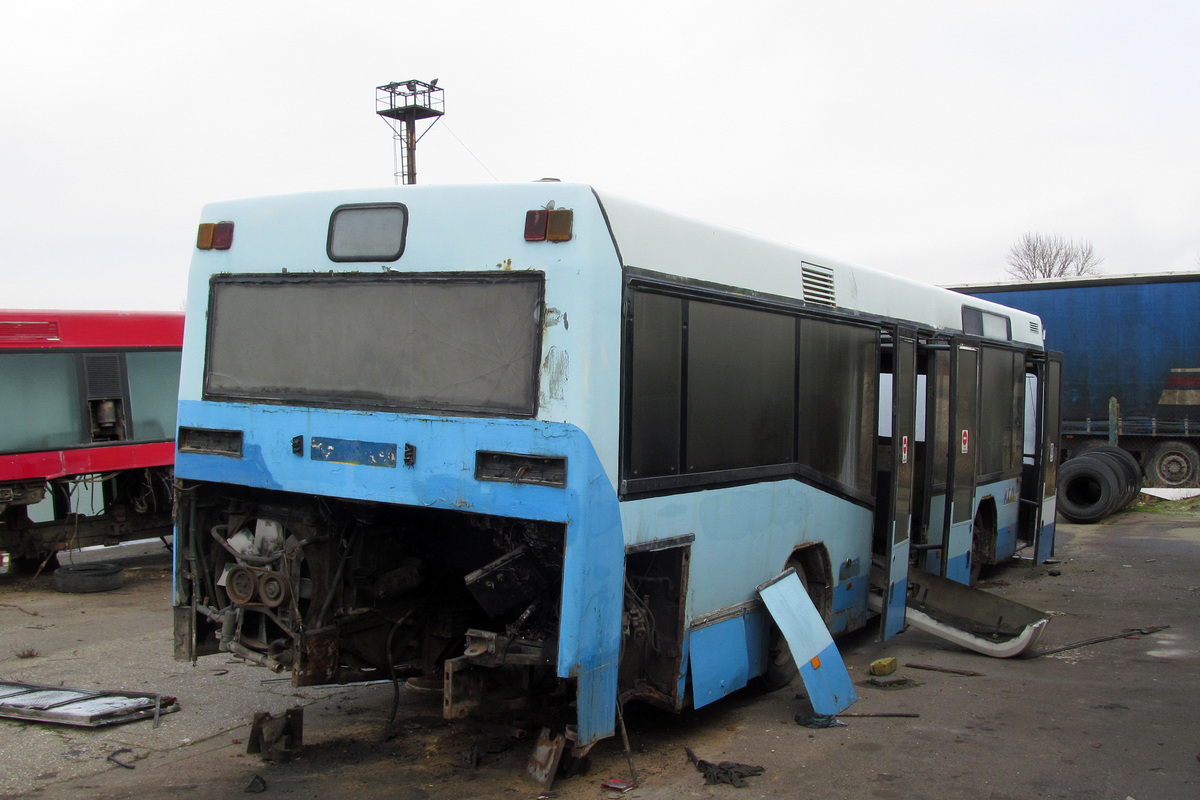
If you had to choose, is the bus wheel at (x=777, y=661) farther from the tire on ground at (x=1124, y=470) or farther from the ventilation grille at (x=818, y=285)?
the tire on ground at (x=1124, y=470)

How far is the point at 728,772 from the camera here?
5137 millimetres

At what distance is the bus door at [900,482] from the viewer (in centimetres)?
746

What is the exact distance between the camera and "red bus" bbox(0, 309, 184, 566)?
34.4 ft

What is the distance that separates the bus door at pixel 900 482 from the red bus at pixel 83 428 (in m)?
8.21

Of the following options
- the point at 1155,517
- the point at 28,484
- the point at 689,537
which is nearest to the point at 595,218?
the point at 689,537

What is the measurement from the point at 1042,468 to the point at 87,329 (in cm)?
1082

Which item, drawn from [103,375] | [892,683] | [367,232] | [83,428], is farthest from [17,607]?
[892,683]

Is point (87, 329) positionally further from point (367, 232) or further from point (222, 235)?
point (367, 232)

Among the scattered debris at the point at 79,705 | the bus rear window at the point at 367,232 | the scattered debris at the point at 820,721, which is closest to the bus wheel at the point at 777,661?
the scattered debris at the point at 820,721

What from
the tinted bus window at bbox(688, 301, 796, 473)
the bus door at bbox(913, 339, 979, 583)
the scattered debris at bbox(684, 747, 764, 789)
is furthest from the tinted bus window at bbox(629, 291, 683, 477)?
the bus door at bbox(913, 339, 979, 583)

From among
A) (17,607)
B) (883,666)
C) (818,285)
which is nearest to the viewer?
(818,285)

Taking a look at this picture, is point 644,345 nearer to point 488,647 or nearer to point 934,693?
point 488,647

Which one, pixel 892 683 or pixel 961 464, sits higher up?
pixel 961 464

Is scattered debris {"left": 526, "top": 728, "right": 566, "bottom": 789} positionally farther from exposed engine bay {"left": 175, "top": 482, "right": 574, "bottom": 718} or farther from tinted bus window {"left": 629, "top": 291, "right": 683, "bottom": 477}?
tinted bus window {"left": 629, "top": 291, "right": 683, "bottom": 477}
